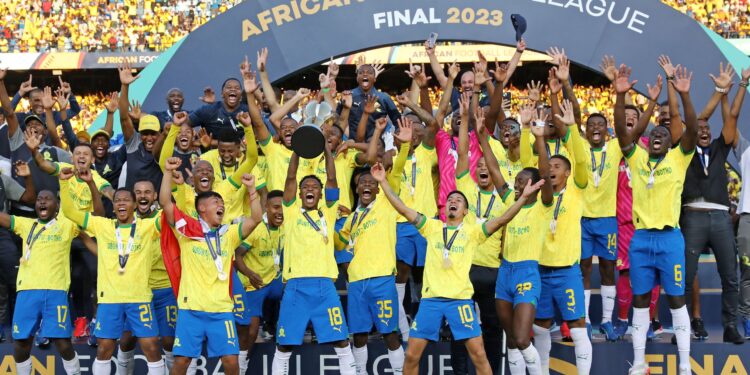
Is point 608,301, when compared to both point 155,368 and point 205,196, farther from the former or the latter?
point 155,368

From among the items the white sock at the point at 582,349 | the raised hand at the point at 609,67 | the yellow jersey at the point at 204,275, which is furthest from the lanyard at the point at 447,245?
the raised hand at the point at 609,67

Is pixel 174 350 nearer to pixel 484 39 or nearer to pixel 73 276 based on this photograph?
pixel 73 276

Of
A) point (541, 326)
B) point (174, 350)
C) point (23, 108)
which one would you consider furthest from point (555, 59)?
point (23, 108)

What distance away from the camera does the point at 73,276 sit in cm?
1024

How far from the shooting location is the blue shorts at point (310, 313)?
897 cm

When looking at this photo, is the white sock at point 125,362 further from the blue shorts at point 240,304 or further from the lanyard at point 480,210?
the lanyard at point 480,210

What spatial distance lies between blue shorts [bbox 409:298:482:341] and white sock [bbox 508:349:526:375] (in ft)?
1.99

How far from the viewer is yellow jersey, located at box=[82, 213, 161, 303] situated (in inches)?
362

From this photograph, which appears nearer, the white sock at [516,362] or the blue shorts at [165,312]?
the white sock at [516,362]

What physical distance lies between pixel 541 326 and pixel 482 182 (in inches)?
55.8

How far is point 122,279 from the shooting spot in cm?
920

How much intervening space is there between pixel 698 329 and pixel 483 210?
2.54 meters

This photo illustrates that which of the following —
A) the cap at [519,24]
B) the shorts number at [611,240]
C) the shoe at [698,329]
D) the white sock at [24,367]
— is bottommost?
the white sock at [24,367]

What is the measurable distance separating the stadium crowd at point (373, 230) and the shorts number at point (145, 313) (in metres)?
0.01
